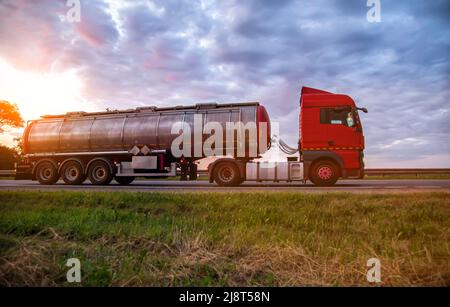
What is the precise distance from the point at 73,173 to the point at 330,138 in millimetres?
12628

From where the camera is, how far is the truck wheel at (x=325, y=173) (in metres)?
12.6

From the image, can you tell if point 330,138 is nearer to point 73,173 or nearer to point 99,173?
point 99,173

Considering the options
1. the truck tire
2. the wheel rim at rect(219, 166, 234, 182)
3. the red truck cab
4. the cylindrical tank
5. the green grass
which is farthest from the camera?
the cylindrical tank

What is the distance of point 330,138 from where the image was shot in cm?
1259

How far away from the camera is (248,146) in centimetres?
1332

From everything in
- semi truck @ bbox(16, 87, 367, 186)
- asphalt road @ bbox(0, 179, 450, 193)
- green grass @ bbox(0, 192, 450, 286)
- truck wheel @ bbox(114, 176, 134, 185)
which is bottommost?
green grass @ bbox(0, 192, 450, 286)

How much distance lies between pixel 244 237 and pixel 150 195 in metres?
4.68

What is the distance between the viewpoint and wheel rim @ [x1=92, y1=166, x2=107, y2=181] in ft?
49.2

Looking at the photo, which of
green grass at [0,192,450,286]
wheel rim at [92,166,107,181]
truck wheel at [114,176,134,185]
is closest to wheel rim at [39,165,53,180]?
wheel rim at [92,166,107,181]

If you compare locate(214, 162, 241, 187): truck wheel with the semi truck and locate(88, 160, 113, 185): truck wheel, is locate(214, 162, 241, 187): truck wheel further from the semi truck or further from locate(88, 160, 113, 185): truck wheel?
locate(88, 160, 113, 185): truck wheel

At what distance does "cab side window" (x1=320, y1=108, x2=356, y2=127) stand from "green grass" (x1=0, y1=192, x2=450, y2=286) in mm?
5306

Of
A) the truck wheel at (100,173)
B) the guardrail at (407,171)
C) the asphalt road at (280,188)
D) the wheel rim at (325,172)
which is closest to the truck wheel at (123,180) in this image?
the truck wheel at (100,173)

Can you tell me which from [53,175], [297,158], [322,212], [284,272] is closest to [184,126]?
[297,158]

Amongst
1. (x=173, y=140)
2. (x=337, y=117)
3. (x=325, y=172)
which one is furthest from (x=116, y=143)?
(x=337, y=117)
